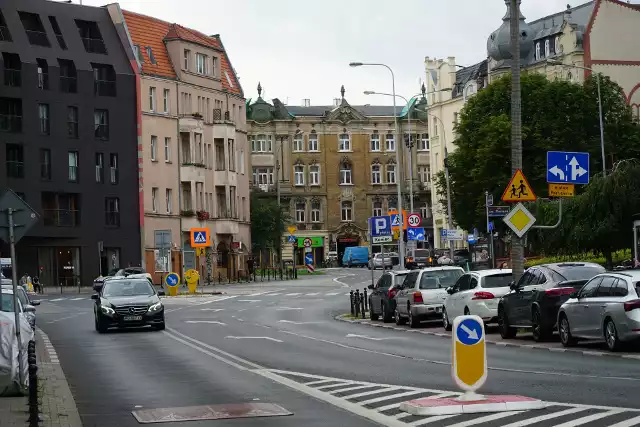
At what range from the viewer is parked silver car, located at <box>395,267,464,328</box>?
39.6 metres

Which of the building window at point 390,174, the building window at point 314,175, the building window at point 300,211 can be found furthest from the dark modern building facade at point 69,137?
the building window at point 390,174

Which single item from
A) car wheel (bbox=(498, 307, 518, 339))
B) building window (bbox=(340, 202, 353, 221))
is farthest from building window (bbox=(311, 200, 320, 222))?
car wheel (bbox=(498, 307, 518, 339))

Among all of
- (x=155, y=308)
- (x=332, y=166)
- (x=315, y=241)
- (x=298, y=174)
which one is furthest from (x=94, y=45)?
(x=155, y=308)

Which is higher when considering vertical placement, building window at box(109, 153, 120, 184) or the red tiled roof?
the red tiled roof

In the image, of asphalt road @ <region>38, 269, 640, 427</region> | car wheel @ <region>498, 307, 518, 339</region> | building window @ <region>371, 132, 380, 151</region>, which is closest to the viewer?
asphalt road @ <region>38, 269, 640, 427</region>

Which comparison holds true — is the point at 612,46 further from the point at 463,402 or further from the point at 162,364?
the point at 463,402

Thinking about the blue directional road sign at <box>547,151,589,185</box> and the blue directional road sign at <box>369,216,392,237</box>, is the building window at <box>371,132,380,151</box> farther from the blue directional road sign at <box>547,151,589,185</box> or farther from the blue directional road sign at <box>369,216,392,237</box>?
the blue directional road sign at <box>547,151,589,185</box>

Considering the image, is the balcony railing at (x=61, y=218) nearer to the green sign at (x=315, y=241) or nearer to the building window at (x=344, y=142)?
the green sign at (x=315, y=241)

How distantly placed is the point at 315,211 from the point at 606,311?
11050cm

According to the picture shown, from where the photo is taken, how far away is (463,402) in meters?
16.0

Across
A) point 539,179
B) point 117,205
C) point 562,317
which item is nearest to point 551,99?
point 539,179

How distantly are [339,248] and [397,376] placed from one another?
116 metres

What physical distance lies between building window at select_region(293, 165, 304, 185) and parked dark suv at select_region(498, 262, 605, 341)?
102578mm

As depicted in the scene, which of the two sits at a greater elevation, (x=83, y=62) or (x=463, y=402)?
(x=83, y=62)
